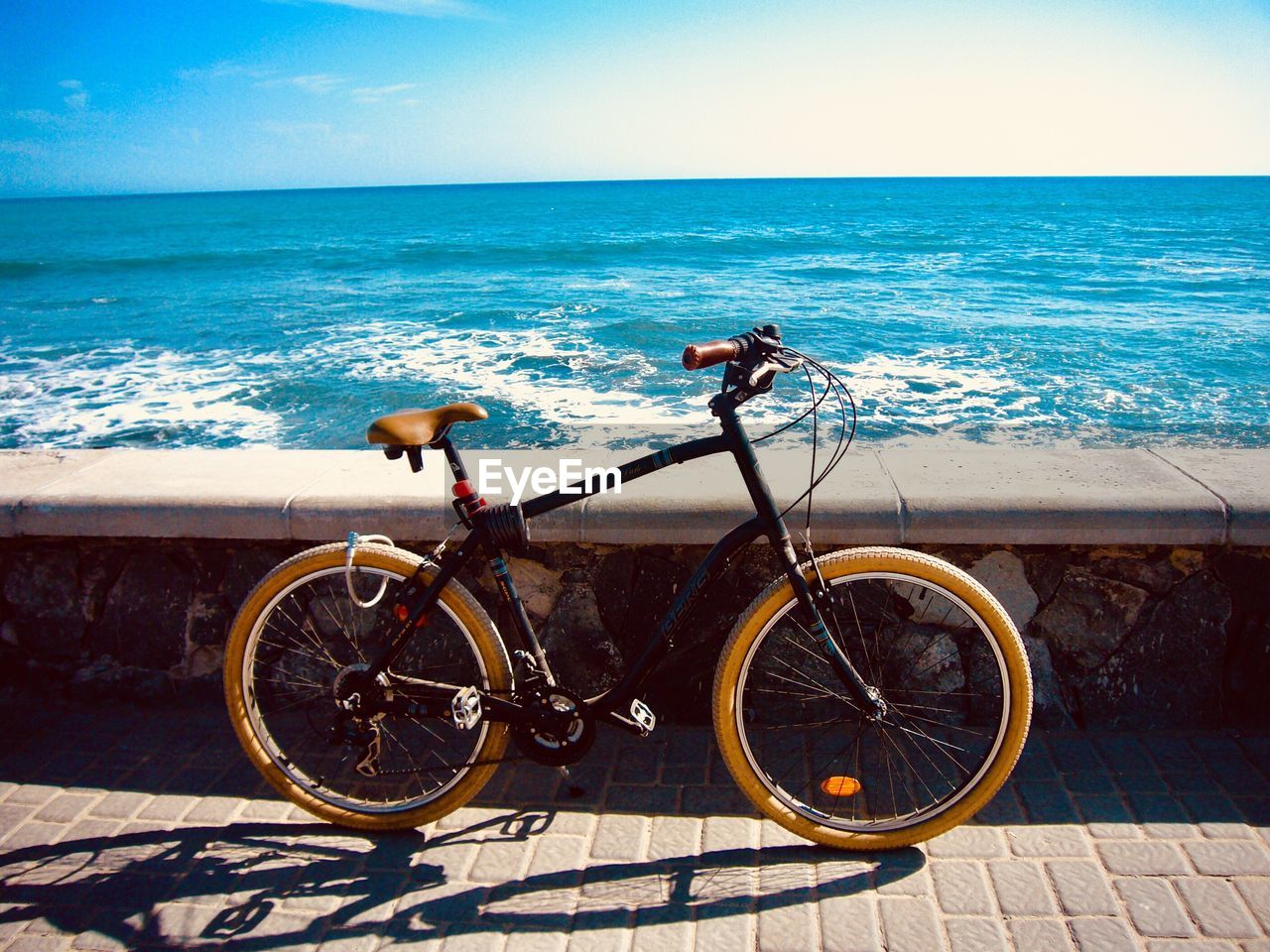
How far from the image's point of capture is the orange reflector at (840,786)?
3004 millimetres

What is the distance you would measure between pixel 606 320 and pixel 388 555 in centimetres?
1835

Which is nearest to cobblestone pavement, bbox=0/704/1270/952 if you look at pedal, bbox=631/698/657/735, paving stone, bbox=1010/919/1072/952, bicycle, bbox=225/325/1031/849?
paving stone, bbox=1010/919/1072/952

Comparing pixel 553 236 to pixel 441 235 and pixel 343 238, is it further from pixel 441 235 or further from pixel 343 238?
pixel 343 238

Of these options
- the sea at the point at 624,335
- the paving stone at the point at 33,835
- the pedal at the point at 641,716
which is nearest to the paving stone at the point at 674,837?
the pedal at the point at 641,716

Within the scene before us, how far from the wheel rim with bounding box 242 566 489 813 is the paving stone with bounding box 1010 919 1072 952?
1.73 metres

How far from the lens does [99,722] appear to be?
139 inches

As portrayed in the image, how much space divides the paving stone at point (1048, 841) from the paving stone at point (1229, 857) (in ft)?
0.99

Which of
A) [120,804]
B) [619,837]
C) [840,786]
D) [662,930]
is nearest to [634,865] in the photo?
[619,837]

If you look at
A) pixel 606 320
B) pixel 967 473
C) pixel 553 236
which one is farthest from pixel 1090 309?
pixel 553 236

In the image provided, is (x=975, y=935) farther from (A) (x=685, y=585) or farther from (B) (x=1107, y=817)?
(A) (x=685, y=585)

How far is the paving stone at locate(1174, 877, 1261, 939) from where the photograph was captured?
2389mm

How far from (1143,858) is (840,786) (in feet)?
2.92

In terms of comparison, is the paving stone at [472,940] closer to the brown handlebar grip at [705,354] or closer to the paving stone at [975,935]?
the paving stone at [975,935]

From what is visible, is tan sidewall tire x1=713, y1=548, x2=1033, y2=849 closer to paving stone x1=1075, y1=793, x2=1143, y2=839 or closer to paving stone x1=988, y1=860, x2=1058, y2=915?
paving stone x1=988, y1=860, x2=1058, y2=915
